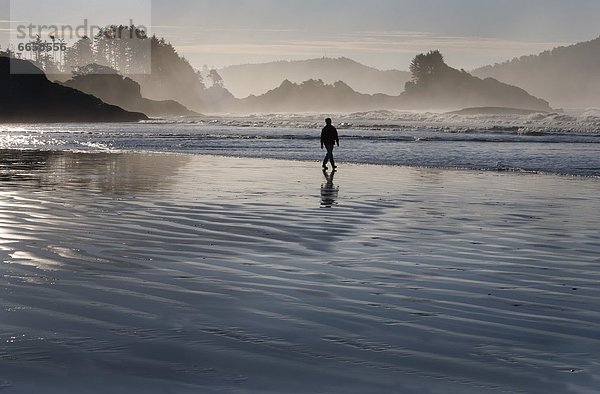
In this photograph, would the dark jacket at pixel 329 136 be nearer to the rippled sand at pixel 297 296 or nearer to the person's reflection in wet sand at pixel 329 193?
the person's reflection in wet sand at pixel 329 193

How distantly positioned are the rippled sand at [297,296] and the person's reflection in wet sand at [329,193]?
0.20 m

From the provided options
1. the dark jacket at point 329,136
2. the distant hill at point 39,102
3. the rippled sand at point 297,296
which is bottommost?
the rippled sand at point 297,296

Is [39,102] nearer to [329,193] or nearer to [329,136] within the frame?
[329,136]

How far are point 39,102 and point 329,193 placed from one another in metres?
111

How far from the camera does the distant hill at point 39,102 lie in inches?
4646

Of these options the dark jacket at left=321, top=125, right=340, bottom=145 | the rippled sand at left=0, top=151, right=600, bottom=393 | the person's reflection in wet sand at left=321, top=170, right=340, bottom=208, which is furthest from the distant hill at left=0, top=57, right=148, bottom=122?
the rippled sand at left=0, top=151, right=600, bottom=393

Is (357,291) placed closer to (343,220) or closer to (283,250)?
(283,250)

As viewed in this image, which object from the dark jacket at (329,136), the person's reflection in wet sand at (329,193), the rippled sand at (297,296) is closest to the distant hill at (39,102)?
the dark jacket at (329,136)

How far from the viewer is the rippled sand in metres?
5.52

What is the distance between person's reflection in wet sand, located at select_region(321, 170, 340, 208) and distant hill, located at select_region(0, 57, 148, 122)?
337 feet

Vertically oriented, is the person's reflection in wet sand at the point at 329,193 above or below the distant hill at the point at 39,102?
below

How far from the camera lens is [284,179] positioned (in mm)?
22828

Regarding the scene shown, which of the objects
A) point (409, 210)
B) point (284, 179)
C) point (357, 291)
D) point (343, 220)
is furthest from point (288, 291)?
point (284, 179)

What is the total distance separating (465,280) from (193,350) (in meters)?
3.77
